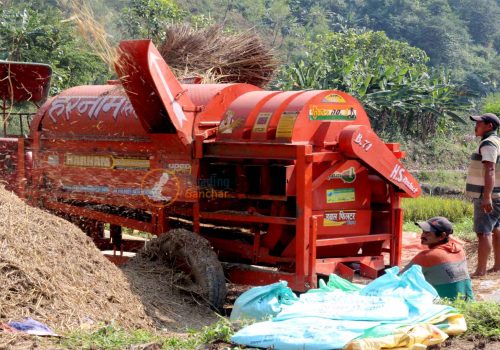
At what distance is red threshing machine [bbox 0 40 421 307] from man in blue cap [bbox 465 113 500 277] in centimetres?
88

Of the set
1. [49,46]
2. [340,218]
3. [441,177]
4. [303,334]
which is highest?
[49,46]

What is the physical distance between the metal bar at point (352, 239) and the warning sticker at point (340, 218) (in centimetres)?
16

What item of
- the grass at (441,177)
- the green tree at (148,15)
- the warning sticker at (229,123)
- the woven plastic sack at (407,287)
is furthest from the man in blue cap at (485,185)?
the green tree at (148,15)

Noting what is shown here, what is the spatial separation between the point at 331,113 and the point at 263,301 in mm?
2145

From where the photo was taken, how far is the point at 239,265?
7.89m

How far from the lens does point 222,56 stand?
383 inches

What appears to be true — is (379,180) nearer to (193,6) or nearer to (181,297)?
(181,297)

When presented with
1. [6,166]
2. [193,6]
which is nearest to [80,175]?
[6,166]

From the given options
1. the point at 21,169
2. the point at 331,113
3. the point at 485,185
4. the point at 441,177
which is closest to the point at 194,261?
the point at 331,113

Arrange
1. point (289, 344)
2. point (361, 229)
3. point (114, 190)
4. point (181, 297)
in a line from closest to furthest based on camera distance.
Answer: point (289, 344) < point (181, 297) < point (361, 229) < point (114, 190)

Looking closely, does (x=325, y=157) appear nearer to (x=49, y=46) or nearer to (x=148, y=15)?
(x=49, y=46)

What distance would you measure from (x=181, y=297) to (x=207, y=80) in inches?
109

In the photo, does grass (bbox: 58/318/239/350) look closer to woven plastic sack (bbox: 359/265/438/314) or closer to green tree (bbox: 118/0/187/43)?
woven plastic sack (bbox: 359/265/438/314)

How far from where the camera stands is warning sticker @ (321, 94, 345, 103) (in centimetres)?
763
